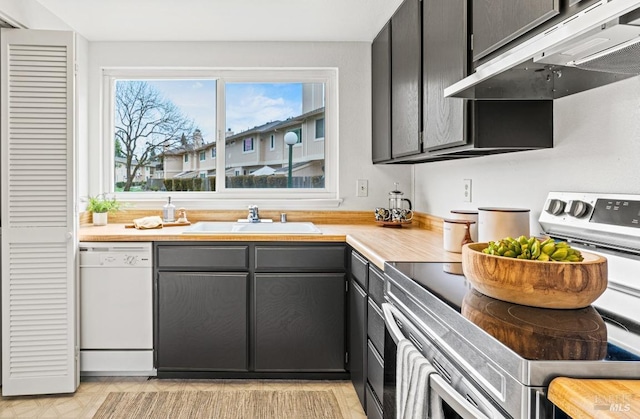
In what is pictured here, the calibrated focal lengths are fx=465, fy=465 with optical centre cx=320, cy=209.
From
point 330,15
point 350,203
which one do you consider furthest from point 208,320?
point 330,15

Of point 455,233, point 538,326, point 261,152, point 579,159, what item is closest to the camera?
point 538,326

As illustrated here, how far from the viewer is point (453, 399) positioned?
0.88 meters

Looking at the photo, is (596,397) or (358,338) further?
(358,338)

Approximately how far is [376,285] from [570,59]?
1.14 meters

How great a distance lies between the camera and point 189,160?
3.40 meters

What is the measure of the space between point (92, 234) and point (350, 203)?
1.67 meters

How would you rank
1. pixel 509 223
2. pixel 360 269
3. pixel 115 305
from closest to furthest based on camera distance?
pixel 509 223 → pixel 360 269 → pixel 115 305

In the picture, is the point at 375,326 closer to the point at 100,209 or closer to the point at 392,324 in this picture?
the point at 392,324

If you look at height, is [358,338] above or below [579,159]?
below

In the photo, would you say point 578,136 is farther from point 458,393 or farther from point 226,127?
point 226,127

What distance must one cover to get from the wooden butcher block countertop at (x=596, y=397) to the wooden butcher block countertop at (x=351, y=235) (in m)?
1.05

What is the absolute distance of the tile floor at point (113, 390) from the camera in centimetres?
233

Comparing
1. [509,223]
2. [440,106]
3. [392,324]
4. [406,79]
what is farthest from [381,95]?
[392,324]

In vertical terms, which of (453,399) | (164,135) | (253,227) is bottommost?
(453,399)
